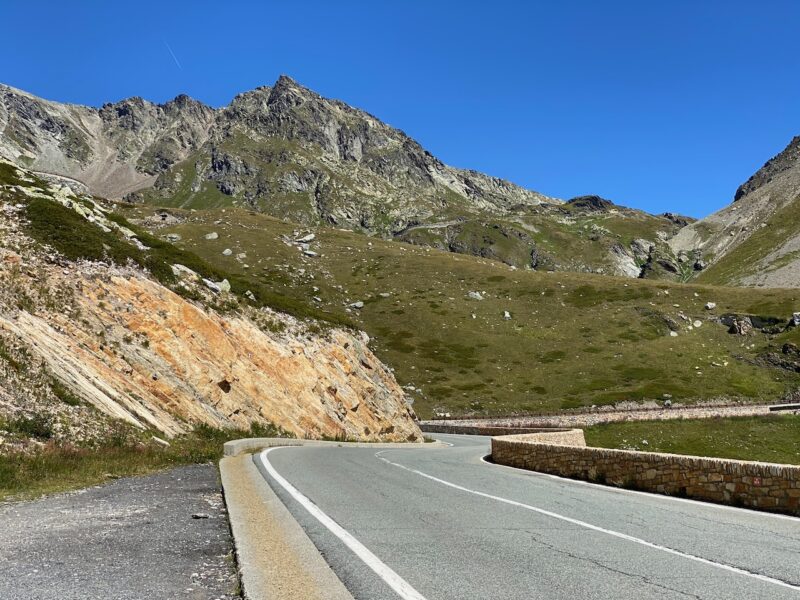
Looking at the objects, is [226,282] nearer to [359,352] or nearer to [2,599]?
[359,352]

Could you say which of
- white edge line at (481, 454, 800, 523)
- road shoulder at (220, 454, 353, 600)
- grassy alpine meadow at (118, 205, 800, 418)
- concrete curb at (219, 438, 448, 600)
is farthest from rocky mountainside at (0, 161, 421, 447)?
white edge line at (481, 454, 800, 523)

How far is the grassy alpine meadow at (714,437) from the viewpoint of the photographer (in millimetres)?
41188

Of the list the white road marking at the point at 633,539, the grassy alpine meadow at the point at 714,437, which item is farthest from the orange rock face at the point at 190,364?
the grassy alpine meadow at the point at 714,437

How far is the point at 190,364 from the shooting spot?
2888 centimetres

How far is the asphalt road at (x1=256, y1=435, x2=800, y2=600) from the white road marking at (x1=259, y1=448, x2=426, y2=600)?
2 centimetres

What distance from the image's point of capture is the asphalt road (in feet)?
19.0

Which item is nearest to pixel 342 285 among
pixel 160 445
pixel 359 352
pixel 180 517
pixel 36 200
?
pixel 359 352

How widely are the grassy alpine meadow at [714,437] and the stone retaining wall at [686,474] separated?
90.7 ft

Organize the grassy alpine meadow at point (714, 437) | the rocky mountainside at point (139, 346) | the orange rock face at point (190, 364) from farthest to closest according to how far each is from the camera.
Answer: the grassy alpine meadow at point (714, 437) → the orange rock face at point (190, 364) → the rocky mountainside at point (139, 346)

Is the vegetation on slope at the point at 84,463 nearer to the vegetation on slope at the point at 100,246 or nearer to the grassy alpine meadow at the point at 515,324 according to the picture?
the vegetation on slope at the point at 100,246

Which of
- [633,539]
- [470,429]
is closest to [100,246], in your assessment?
[633,539]

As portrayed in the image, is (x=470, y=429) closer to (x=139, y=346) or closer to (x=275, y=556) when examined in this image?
(x=139, y=346)

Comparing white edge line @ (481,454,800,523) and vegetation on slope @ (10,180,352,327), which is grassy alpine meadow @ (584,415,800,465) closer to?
white edge line @ (481,454,800,523)

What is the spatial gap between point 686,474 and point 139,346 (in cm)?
2451
